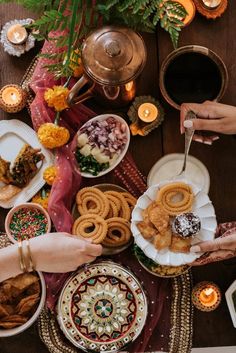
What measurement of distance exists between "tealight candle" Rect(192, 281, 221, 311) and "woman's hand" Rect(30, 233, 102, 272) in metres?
0.33

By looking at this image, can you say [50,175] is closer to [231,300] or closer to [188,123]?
[188,123]

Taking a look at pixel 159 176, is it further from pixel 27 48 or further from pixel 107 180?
pixel 27 48

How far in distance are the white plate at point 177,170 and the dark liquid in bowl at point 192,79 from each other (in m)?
0.17

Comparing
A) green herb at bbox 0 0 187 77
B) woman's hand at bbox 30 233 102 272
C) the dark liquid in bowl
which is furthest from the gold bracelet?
the dark liquid in bowl

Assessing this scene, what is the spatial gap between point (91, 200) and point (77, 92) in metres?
0.32

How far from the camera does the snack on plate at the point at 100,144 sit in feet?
5.30

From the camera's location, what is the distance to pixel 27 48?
168 cm

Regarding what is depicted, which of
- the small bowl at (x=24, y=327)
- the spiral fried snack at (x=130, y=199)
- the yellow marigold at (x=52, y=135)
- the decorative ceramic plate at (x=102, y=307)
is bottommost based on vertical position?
the decorative ceramic plate at (x=102, y=307)

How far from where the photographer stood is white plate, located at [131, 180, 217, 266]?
1.49 m

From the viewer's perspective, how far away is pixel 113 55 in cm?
140

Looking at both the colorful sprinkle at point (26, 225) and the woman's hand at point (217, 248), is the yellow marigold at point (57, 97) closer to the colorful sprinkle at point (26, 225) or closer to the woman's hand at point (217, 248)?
the colorful sprinkle at point (26, 225)

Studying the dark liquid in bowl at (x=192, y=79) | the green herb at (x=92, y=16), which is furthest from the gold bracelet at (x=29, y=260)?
the dark liquid in bowl at (x=192, y=79)

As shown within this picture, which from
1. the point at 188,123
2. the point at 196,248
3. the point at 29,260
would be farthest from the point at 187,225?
the point at 29,260

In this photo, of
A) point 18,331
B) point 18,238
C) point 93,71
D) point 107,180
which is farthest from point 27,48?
point 18,331
